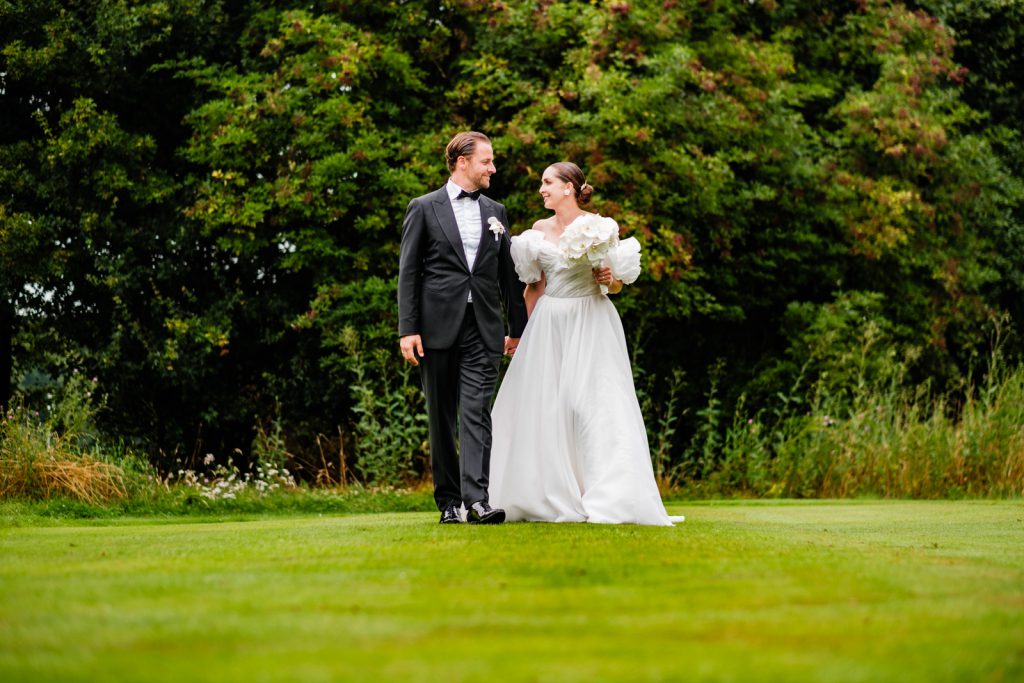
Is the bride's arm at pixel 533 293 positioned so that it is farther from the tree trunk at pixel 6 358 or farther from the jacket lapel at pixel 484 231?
the tree trunk at pixel 6 358

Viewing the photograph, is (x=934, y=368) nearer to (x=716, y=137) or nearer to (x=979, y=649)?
(x=716, y=137)

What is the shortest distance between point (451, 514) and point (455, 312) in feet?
3.60

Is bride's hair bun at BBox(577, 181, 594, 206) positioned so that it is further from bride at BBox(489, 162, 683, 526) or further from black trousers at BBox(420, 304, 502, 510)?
black trousers at BBox(420, 304, 502, 510)

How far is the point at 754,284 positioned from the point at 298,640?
17.0 metres

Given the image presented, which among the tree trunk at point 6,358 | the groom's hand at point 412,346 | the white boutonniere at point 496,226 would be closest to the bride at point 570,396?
the white boutonniere at point 496,226

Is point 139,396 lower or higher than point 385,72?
Answer: lower

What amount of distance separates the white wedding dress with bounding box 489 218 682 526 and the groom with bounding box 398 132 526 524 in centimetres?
35

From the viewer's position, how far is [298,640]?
312 cm

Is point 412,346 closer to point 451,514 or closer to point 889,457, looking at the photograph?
point 451,514

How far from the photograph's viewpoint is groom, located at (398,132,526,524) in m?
7.14

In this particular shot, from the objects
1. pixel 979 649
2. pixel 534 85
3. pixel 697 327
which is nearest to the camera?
pixel 979 649

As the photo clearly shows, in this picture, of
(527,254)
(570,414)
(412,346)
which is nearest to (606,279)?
(527,254)

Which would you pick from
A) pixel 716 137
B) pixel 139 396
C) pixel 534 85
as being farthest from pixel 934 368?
pixel 139 396

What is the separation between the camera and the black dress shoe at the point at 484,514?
691 cm
